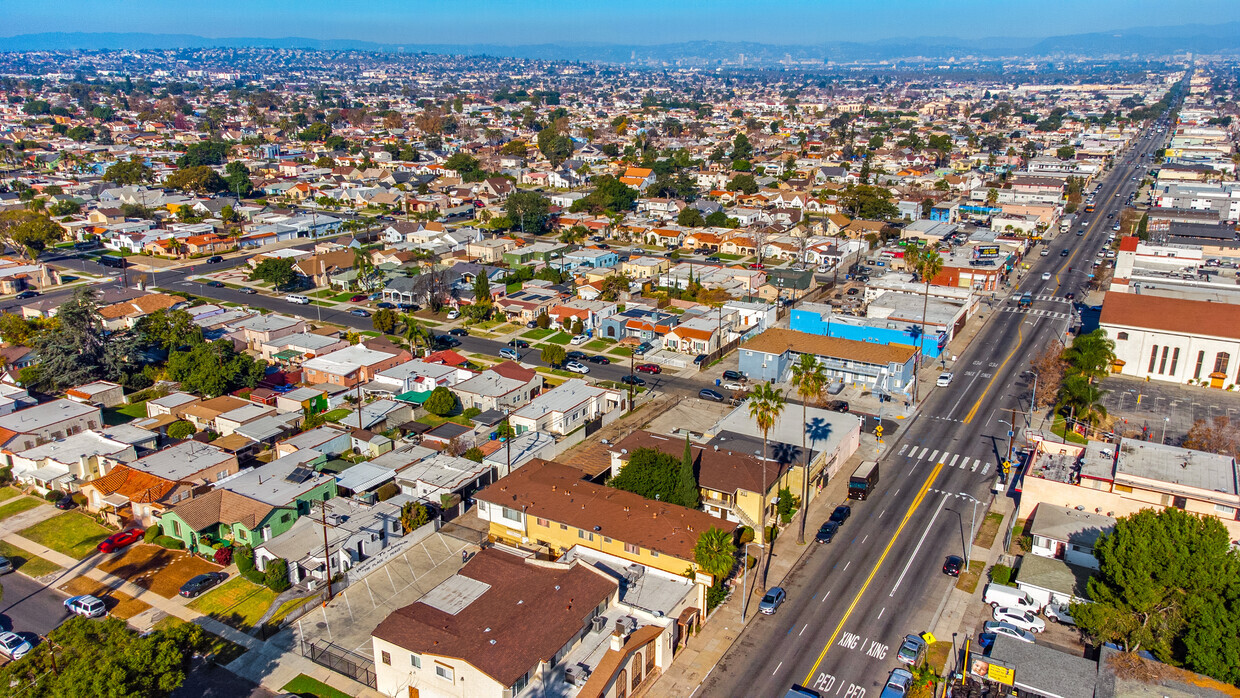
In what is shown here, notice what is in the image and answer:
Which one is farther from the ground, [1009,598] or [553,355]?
[553,355]

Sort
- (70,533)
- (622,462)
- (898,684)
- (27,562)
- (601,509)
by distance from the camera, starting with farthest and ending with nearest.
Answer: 1. (622,462)
2. (70,533)
3. (27,562)
4. (601,509)
5. (898,684)

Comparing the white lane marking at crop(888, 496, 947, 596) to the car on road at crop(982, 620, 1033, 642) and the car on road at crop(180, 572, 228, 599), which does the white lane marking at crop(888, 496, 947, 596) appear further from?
the car on road at crop(180, 572, 228, 599)

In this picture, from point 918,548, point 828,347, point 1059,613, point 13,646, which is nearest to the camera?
point 13,646

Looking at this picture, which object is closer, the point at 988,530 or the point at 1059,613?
the point at 1059,613

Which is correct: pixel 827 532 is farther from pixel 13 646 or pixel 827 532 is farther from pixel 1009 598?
pixel 13 646

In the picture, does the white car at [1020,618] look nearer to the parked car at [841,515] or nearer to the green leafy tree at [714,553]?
the parked car at [841,515]

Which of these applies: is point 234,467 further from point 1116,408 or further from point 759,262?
point 759,262

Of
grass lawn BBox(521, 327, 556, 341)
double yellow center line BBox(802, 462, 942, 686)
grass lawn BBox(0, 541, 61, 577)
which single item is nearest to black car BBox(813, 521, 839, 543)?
double yellow center line BBox(802, 462, 942, 686)

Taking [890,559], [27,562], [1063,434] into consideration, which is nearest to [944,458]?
[1063,434]
